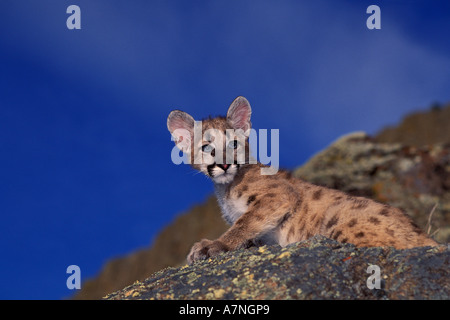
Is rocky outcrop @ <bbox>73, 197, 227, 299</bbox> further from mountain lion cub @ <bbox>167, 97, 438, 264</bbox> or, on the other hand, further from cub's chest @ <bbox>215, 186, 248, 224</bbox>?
mountain lion cub @ <bbox>167, 97, 438, 264</bbox>

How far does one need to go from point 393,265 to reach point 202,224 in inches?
1306

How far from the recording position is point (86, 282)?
41562 millimetres

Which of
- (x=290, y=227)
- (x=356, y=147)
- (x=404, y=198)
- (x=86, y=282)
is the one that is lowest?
(x=86, y=282)

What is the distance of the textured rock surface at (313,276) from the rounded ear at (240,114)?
13.9 feet

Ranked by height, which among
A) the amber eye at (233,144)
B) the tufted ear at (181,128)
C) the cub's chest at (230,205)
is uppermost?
the tufted ear at (181,128)

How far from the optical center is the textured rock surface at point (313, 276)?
4.71m

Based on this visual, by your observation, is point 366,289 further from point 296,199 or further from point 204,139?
point 204,139

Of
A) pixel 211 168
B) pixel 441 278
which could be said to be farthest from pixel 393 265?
pixel 211 168

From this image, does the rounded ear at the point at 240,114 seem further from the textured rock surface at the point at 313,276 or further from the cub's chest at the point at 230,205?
the textured rock surface at the point at 313,276

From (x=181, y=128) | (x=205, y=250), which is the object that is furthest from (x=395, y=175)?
(x=205, y=250)

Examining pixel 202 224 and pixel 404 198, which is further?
pixel 202 224

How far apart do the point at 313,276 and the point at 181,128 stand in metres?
5.19

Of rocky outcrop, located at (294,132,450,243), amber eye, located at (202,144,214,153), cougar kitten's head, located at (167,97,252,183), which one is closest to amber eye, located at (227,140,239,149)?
cougar kitten's head, located at (167,97,252,183)

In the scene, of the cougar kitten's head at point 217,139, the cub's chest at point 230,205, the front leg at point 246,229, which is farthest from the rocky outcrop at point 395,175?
the front leg at point 246,229
